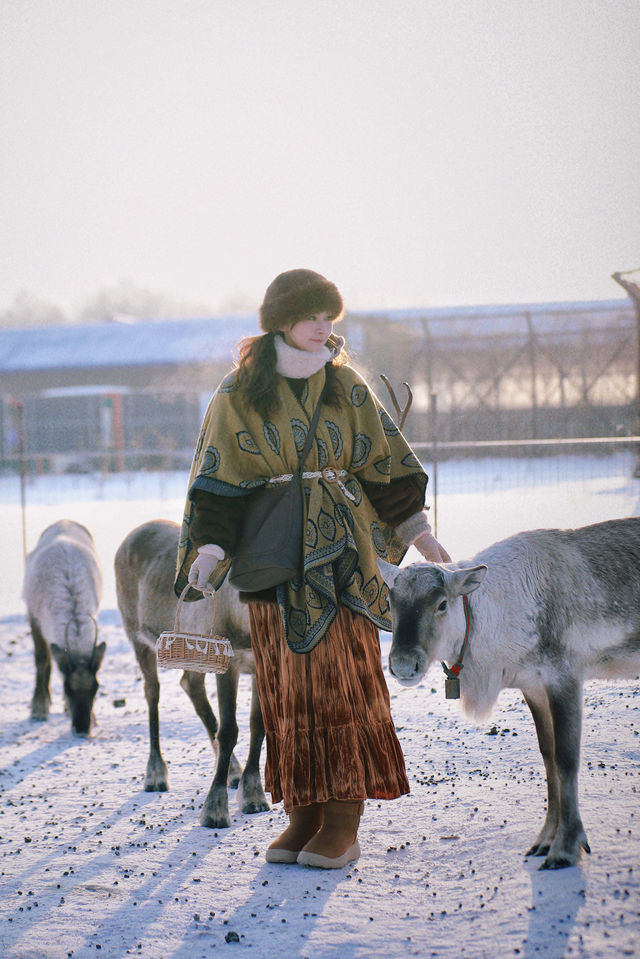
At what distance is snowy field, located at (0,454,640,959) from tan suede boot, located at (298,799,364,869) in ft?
0.18

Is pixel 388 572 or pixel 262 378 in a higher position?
pixel 262 378

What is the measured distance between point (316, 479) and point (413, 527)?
1.62 feet

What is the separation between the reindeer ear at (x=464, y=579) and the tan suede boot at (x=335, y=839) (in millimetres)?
852

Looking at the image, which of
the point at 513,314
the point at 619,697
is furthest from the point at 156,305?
the point at 619,697

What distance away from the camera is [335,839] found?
3637mm

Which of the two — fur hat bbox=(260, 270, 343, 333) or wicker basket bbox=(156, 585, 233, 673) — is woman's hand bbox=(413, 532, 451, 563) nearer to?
wicker basket bbox=(156, 585, 233, 673)

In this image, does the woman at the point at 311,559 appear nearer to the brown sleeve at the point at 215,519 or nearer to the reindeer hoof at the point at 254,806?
the brown sleeve at the point at 215,519

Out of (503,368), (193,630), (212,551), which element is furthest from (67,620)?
(503,368)

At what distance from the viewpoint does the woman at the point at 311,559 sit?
3.55 meters

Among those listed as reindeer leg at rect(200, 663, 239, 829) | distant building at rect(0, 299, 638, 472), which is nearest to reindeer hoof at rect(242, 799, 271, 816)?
reindeer leg at rect(200, 663, 239, 829)

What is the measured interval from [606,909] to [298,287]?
2.25 m

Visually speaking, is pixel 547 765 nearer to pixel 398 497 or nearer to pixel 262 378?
pixel 398 497

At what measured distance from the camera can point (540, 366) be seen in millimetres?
18734

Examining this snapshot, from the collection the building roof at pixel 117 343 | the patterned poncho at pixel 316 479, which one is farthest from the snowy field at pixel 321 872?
the building roof at pixel 117 343
